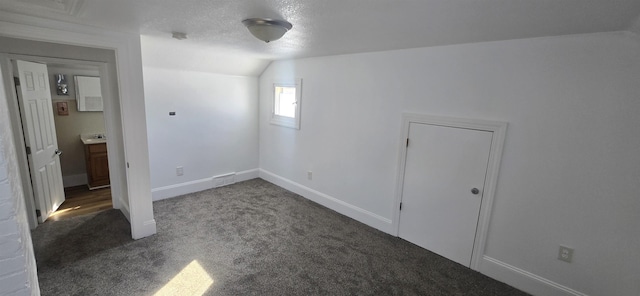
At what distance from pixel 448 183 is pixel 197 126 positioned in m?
3.58

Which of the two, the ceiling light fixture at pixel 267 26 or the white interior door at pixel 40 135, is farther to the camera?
the white interior door at pixel 40 135

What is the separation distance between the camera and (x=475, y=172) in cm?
253

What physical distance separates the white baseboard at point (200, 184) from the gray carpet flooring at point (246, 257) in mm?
291

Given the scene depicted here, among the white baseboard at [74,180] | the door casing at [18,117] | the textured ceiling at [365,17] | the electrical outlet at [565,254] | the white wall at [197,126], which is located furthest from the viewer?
the white baseboard at [74,180]

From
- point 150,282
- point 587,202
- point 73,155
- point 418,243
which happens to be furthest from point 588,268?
point 73,155

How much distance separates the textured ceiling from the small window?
64.3 inches

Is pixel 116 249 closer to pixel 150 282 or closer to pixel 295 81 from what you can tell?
pixel 150 282

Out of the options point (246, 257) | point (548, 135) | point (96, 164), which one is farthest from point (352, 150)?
point (96, 164)

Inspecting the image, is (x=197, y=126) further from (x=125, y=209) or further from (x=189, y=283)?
(x=189, y=283)

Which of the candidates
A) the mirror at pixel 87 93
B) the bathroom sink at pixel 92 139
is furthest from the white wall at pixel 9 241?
the mirror at pixel 87 93

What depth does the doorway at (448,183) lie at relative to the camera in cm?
247

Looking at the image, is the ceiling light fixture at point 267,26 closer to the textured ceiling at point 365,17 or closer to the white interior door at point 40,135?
the textured ceiling at point 365,17

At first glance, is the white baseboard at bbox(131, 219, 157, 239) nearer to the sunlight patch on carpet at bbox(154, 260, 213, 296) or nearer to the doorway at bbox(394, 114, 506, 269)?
the sunlight patch on carpet at bbox(154, 260, 213, 296)

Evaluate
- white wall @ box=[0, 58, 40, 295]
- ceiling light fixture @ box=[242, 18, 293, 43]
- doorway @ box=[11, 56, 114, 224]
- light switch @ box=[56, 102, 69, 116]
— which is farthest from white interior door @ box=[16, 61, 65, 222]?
white wall @ box=[0, 58, 40, 295]
